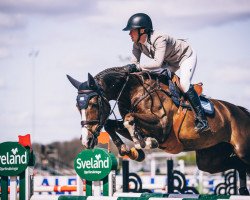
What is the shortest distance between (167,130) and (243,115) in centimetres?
136

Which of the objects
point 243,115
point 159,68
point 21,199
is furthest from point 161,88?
point 21,199

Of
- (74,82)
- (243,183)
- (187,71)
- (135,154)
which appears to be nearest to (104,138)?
(135,154)

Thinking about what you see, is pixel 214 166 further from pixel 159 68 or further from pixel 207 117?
pixel 159 68

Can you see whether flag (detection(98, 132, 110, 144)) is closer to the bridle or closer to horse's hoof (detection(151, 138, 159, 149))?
the bridle

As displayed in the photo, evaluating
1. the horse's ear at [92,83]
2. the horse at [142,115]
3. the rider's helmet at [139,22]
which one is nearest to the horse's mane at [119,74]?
the horse at [142,115]

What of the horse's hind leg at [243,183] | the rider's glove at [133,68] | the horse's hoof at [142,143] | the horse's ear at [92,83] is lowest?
the horse's hind leg at [243,183]

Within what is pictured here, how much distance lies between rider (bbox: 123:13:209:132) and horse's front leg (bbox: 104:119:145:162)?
612mm

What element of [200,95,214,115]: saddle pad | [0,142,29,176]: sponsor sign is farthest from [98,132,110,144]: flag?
[200,95,214,115]: saddle pad

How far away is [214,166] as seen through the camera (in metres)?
7.86

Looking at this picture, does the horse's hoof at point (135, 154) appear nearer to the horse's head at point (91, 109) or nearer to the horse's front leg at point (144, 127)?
the horse's front leg at point (144, 127)

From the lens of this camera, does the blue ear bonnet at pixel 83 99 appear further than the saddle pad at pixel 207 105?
No

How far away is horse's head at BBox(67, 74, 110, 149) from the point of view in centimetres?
641

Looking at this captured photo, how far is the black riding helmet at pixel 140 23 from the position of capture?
6.72 metres

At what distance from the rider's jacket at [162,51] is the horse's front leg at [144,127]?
1.81 ft
